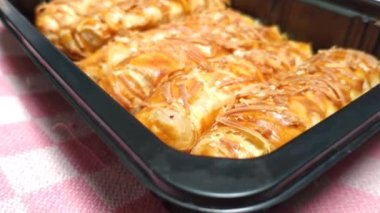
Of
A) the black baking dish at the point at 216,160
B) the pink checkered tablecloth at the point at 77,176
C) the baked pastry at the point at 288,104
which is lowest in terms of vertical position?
the pink checkered tablecloth at the point at 77,176

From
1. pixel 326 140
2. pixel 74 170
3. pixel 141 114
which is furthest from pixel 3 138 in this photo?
pixel 326 140

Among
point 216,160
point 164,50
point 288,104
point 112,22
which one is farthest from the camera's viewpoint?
point 112,22

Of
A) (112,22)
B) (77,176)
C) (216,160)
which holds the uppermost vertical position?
(216,160)

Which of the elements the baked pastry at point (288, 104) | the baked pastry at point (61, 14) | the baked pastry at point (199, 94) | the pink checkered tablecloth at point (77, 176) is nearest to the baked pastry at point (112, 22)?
the baked pastry at point (61, 14)

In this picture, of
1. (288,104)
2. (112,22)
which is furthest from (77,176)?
(112,22)

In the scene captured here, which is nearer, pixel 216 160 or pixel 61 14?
pixel 216 160

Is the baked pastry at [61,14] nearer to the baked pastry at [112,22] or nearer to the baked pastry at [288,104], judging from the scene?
the baked pastry at [112,22]

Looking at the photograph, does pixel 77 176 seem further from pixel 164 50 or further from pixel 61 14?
pixel 61 14
